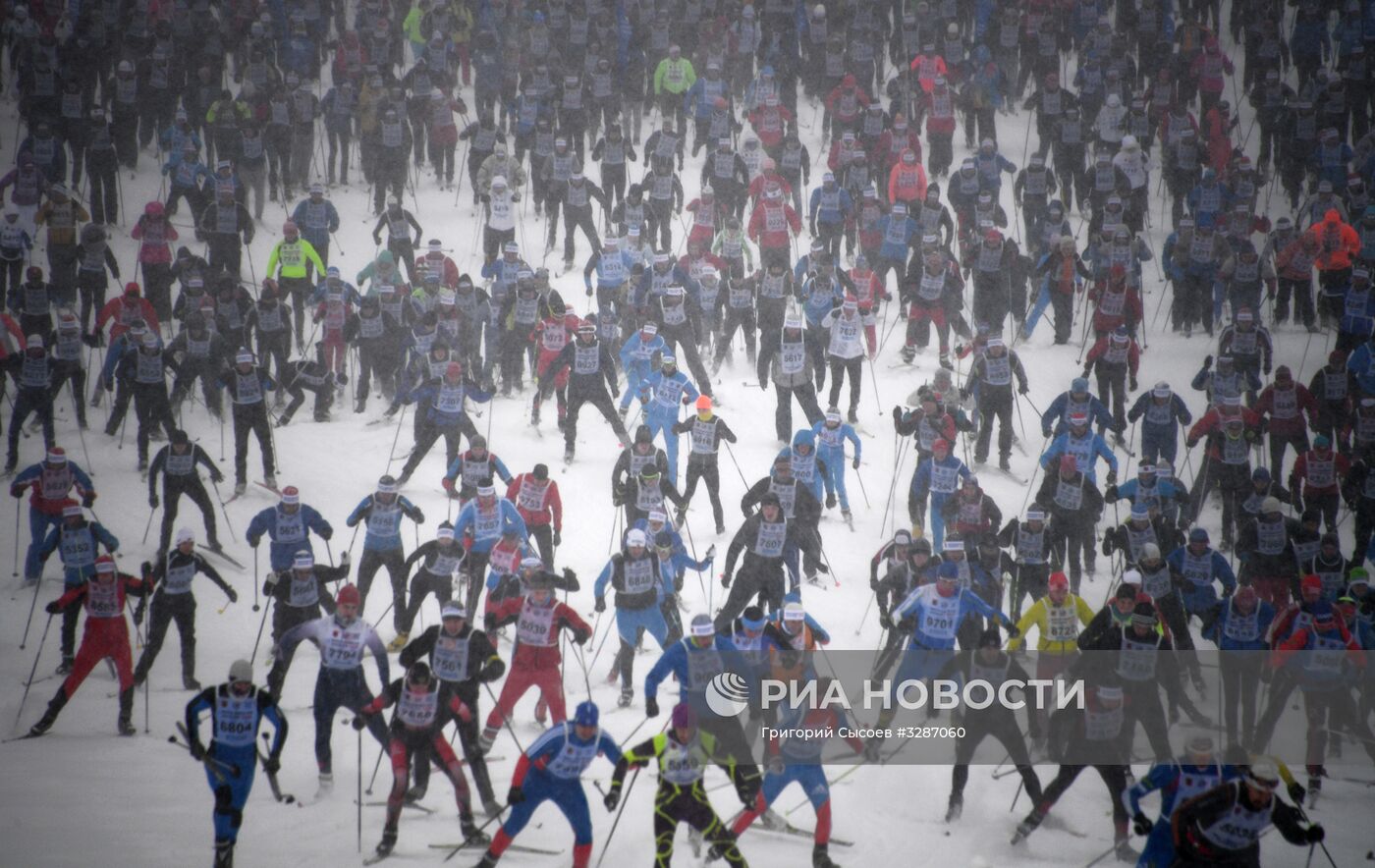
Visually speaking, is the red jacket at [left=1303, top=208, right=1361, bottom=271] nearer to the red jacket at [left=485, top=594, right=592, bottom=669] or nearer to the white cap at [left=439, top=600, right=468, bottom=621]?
the red jacket at [left=485, top=594, right=592, bottom=669]

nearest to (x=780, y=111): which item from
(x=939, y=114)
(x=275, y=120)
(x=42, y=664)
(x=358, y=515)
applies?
(x=939, y=114)

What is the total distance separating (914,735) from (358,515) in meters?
5.82

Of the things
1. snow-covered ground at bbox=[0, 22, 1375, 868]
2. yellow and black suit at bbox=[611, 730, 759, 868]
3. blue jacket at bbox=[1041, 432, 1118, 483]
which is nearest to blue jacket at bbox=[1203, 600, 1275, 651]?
snow-covered ground at bbox=[0, 22, 1375, 868]

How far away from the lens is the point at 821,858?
10094 millimetres

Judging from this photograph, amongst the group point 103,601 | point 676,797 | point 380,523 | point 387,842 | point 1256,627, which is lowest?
point 387,842

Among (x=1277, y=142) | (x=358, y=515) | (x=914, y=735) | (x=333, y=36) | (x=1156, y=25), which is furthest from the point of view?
(x=333, y=36)

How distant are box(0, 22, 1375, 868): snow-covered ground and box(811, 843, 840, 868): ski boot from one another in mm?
240

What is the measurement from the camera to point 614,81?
24.0 metres

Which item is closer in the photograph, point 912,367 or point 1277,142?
point 912,367

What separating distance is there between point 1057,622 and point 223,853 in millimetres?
7229

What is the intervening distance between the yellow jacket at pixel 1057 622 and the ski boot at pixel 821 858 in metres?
3.11

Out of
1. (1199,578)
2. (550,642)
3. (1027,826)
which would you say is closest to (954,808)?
(1027,826)

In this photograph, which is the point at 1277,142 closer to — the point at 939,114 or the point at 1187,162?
the point at 1187,162

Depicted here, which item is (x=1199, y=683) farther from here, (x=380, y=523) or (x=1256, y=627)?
(x=380, y=523)
